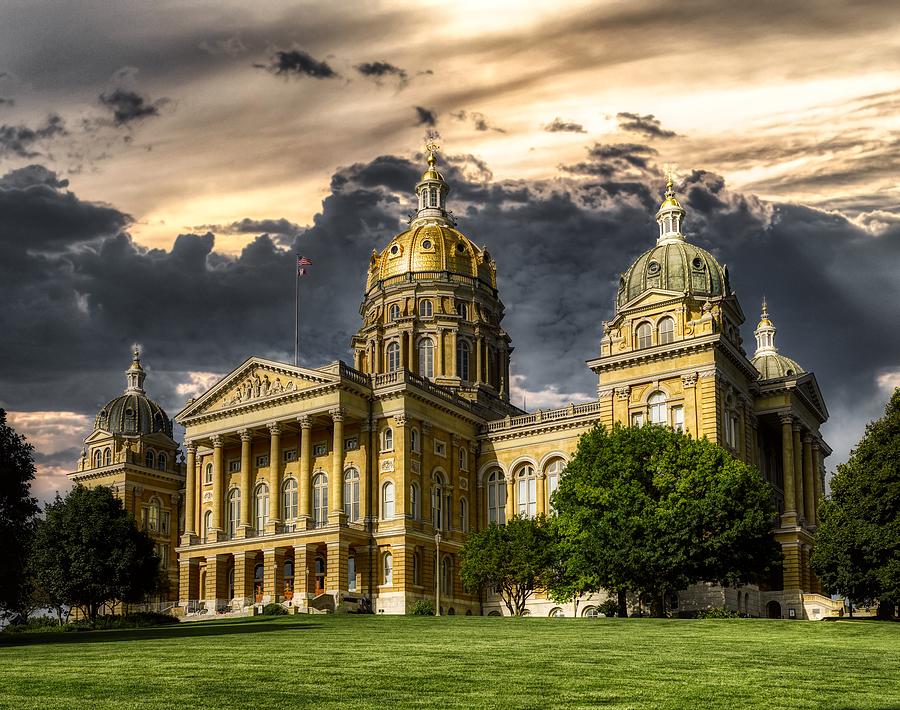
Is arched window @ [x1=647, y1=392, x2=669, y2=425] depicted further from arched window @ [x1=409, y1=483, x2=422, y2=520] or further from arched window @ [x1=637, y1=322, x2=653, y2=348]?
arched window @ [x1=409, y1=483, x2=422, y2=520]

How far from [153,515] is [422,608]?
46.9 meters

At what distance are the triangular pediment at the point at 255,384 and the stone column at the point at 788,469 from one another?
3233 centimetres

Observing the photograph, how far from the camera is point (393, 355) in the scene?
345 ft

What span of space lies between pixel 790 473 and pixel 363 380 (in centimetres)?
3131

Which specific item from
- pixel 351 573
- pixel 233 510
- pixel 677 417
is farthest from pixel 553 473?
pixel 233 510

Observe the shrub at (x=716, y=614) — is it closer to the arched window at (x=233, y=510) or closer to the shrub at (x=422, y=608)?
the shrub at (x=422, y=608)

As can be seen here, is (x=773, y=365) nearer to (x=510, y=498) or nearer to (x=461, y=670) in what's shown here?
(x=510, y=498)

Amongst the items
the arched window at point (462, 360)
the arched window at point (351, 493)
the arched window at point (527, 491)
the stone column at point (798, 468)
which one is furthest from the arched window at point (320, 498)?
the stone column at point (798, 468)

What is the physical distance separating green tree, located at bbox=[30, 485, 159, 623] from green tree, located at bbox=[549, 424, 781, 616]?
30167mm

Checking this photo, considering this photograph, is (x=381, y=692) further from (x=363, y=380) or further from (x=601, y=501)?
(x=363, y=380)

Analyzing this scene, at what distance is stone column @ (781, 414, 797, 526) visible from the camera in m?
80.3

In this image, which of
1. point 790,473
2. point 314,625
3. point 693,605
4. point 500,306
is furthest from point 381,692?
point 500,306

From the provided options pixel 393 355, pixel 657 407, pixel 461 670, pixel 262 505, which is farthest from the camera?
pixel 393 355

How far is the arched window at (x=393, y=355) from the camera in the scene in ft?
342
